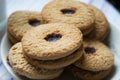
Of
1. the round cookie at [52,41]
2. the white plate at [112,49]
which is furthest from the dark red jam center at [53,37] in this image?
the white plate at [112,49]

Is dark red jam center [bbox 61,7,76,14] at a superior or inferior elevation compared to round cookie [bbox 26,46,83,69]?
superior

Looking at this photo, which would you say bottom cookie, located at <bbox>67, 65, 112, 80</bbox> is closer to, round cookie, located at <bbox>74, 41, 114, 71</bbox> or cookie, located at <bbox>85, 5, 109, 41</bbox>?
round cookie, located at <bbox>74, 41, 114, 71</bbox>

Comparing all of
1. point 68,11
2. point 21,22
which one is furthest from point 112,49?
point 21,22

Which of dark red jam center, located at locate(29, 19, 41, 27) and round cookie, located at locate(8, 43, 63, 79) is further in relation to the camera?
dark red jam center, located at locate(29, 19, 41, 27)

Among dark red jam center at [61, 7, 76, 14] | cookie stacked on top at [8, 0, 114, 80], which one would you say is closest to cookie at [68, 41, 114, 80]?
cookie stacked on top at [8, 0, 114, 80]

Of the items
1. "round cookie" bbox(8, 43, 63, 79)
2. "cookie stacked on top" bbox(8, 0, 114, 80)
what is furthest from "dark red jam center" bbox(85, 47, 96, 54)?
"round cookie" bbox(8, 43, 63, 79)

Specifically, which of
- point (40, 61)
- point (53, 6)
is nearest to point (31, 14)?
point (53, 6)

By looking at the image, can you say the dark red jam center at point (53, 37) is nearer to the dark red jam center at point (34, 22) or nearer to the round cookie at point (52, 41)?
the round cookie at point (52, 41)

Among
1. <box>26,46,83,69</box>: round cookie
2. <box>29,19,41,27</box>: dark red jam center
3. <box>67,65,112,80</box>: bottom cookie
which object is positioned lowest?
<box>67,65,112,80</box>: bottom cookie
